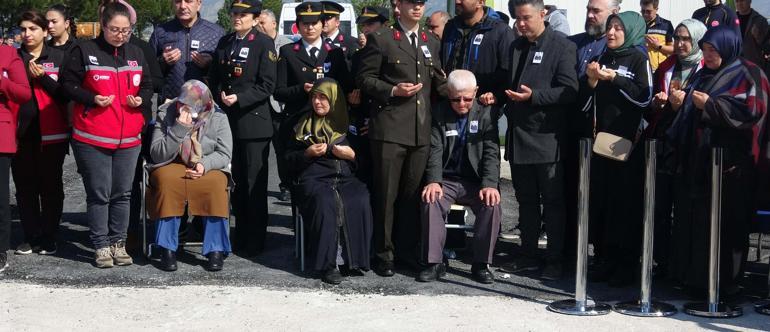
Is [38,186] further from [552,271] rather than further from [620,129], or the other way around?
[620,129]

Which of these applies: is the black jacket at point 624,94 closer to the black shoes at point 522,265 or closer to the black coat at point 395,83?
the black shoes at point 522,265

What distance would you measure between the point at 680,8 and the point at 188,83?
27.3 feet

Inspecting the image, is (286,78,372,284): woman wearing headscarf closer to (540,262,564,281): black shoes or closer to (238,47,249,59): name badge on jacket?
(238,47,249,59): name badge on jacket

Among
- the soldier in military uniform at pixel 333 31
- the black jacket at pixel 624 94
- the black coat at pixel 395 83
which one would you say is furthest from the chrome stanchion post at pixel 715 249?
the soldier in military uniform at pixel 333 31

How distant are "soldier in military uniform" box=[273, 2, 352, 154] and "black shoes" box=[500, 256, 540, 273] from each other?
69.4 inches

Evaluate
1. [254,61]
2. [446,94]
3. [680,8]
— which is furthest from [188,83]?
[680,8]

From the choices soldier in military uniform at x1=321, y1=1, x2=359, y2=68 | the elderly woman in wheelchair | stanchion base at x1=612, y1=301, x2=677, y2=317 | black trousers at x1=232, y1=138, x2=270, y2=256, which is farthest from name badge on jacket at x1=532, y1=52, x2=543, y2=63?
the elderly woman in wheelchair

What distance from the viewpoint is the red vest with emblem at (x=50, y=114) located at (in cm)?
760

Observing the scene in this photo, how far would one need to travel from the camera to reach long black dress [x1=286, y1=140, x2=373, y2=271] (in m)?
7.10

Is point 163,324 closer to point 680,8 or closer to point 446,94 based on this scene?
point 446,94

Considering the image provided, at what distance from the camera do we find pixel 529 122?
23.3 feet

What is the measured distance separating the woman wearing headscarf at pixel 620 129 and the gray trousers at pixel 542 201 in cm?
24

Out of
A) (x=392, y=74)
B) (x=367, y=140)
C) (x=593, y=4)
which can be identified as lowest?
(x=367, y=140)

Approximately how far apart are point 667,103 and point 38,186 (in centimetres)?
451
